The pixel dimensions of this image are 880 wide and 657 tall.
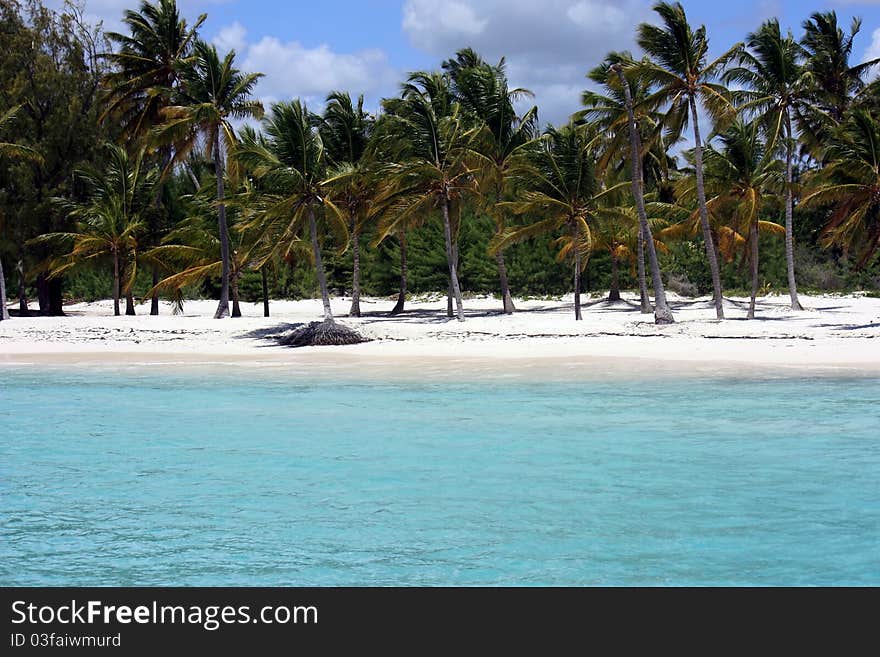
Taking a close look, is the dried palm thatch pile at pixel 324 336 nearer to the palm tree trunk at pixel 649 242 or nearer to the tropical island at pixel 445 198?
the tropical island at pixel 445 198

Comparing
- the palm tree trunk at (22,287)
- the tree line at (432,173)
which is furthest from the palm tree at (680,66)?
the palm tree trunk at (22,287)

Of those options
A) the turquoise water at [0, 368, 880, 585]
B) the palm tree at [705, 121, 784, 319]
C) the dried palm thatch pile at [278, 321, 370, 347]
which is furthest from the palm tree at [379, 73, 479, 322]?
the turquoise water at [0, 368, 880, 585]

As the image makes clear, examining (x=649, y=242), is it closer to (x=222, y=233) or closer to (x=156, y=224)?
(x=222, y=233)

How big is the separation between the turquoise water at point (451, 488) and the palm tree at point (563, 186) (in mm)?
13806

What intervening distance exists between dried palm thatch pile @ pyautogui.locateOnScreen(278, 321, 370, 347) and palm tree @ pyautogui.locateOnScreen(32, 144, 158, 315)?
11.0 m

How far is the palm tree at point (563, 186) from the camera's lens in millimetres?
28109

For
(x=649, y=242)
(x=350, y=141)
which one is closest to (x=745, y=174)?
(x=649, y=242)

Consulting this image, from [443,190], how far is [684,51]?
7.85 m

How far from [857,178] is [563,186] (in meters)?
8.11

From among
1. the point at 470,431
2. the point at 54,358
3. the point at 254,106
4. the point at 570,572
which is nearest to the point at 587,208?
the point at 254,106

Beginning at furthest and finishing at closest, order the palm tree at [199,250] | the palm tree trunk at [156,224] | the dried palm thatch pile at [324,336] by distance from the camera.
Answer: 1. the palm tree trunk at [156,224]
2. the palm tree at [199,250]
3. the dried palm thatch pile at [324,336]

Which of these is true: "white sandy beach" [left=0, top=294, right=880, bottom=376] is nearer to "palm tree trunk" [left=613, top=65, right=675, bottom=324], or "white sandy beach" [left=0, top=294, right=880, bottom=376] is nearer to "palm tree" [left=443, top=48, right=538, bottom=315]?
"palm tree trunk" [left=613, top=65, right=675, bottom=324]

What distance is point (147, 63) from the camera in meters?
32.7

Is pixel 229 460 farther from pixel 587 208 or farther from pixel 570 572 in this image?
pixel 587 208
